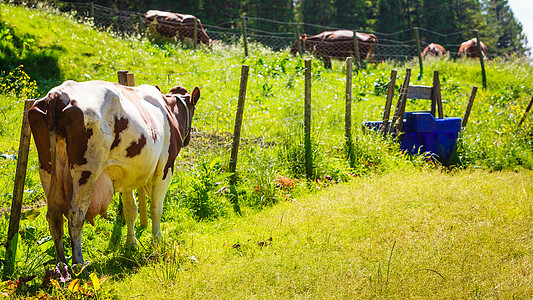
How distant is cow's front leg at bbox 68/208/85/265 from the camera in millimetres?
3545

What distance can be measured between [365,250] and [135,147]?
2318 millimetres

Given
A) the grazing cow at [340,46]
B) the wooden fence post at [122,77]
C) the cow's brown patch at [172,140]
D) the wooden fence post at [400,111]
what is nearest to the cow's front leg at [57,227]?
the cow's brown patch at [172,140]

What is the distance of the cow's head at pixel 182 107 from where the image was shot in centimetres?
479

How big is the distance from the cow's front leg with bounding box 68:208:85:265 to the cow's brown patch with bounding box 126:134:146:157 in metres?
0.61

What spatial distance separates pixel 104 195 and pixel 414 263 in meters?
2.72

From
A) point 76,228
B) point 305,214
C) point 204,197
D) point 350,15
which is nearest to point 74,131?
point 76,228

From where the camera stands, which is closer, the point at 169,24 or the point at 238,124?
the point at 238,124

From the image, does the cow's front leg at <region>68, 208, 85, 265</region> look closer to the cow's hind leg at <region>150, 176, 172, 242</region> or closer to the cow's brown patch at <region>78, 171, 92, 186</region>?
the cow's brown patch at <region>78, 171, 92, 186</region>

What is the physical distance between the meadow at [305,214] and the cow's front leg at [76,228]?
0.27 metres

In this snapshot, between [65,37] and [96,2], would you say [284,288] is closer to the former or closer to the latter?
[65,37]

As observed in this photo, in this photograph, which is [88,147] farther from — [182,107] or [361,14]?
[361,14]

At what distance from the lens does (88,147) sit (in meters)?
3.48

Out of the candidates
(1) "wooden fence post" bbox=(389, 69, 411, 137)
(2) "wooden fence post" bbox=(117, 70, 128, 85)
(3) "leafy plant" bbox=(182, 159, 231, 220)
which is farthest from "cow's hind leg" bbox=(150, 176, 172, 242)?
(1) "wooden fence post" bbox=(389, 69, 411, 137)

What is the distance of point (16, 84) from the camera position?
26.1 feet
